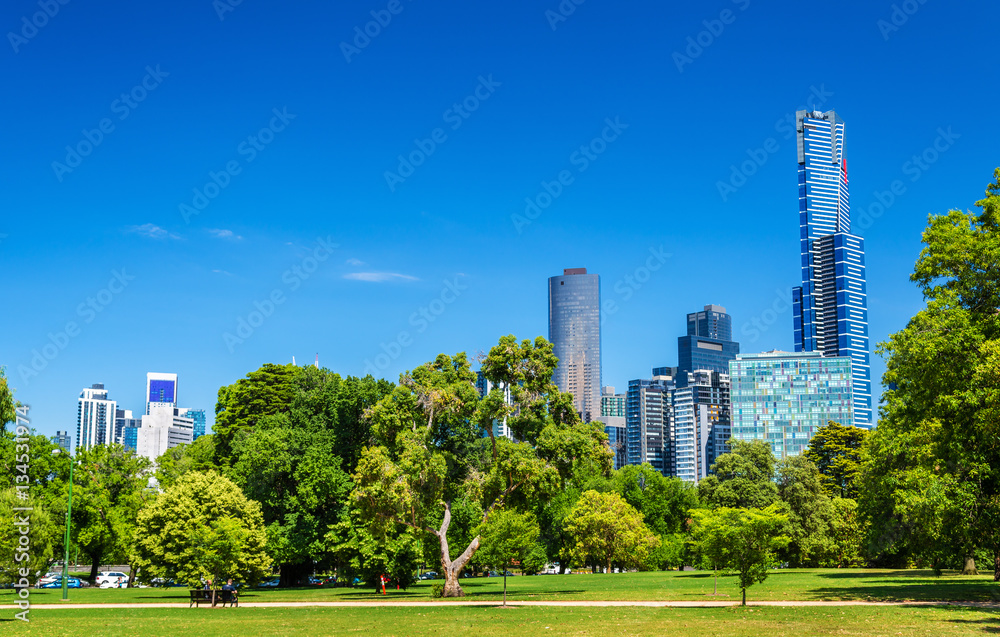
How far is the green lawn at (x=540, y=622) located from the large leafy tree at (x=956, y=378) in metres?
4.70

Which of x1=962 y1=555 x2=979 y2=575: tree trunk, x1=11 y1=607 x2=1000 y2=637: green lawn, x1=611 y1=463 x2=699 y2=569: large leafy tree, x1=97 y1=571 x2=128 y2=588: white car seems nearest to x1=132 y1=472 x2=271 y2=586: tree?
x1=11 y1=607 x2=1000 y2=637: green lawn

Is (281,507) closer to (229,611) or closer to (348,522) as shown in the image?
(348,522)

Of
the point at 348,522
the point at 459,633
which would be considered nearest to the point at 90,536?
the point at 348,522

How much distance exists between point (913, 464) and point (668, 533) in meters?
47.7

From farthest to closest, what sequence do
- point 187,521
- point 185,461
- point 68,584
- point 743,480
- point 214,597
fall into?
point 743,480
point 68,584
point 185,461
point 187,521
point 214,597

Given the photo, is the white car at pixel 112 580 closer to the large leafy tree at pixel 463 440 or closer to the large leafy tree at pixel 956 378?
the large leafy tree at pixel 463 440

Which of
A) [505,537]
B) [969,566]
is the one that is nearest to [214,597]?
[505,537]

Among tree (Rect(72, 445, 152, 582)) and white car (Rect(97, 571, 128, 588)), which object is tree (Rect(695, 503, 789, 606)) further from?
white car (Rect(97, 571, 128, 588))

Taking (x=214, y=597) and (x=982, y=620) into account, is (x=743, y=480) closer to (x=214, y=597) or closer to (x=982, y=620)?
(x=214, y=597)

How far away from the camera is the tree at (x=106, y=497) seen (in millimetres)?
57656

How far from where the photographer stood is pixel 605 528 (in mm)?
69438

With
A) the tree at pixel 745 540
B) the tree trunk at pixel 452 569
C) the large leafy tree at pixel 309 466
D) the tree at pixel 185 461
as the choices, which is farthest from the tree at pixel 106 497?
the tree at pixel 745 540

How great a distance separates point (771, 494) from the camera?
218ft

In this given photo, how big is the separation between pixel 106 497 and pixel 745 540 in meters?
47.5
